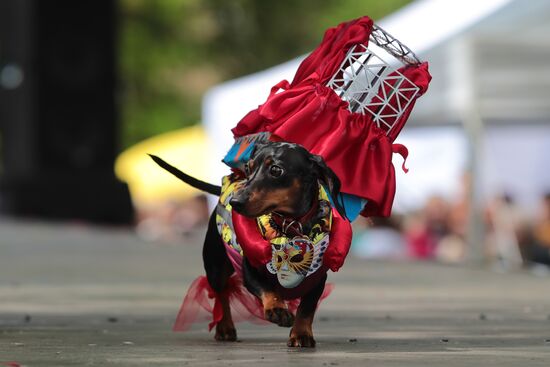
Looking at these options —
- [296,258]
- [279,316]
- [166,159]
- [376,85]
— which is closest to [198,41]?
[166,159]

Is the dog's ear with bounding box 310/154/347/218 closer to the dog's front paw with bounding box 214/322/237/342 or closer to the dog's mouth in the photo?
the dog's mouth

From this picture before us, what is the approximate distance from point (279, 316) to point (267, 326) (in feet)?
7.06

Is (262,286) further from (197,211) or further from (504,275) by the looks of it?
(197,211)

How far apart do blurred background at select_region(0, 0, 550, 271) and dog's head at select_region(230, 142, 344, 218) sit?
7.24 metres

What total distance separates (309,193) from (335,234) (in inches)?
10.0

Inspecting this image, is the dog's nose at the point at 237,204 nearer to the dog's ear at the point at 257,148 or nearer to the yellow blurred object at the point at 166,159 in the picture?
the dog's ear at the point at 257,148

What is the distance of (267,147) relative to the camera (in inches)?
289

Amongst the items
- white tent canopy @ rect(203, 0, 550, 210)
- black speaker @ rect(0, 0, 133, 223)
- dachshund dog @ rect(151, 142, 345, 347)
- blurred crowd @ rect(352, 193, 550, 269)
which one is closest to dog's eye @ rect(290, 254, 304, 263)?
dachshund dog @ rect(151, 142, 345, 347)

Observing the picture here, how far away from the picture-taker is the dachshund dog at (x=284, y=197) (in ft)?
23.5

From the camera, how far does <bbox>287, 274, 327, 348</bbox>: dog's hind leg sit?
747 centimetres

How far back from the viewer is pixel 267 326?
936cm

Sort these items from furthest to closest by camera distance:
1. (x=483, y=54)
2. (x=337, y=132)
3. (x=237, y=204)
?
(x=483, y=54)
(x=337, y=132)
(x=237, y=204)

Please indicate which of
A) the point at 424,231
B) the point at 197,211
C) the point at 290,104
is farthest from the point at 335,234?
the point at 197,211

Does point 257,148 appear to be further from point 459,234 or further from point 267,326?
point 459,234
